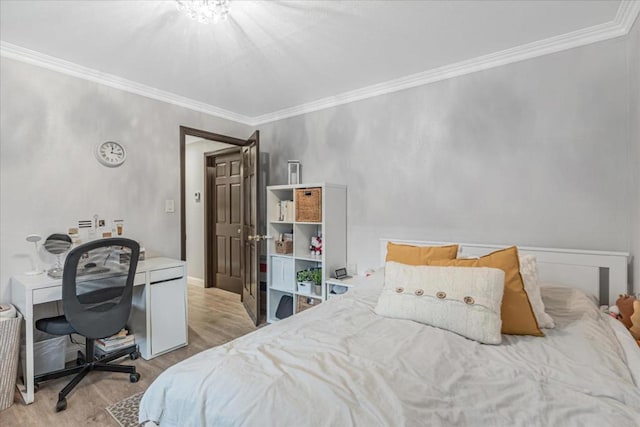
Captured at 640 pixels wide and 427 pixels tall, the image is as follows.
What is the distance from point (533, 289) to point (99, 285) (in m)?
2.68

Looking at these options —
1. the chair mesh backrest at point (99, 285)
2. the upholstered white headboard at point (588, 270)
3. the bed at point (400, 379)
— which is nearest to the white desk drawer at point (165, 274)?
the chair mesh backrest at point (99, 285)

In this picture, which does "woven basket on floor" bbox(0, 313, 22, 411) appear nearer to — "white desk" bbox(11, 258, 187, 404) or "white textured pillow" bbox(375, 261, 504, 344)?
"white desk" bbox(11, 258, 187, 404)

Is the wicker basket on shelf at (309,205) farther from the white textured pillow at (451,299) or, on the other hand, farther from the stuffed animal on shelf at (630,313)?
the stuffed animal on shelf at (630,313)

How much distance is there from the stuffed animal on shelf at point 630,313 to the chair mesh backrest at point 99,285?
9.82 feet

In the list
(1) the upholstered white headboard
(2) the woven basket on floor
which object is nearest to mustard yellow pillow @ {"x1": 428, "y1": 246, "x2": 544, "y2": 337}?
(1) the upholstered white headboard

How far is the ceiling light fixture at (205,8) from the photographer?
5.50 feet

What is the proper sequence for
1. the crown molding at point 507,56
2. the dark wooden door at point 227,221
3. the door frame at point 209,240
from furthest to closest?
the door frame at point 209,240 → the dark wooden door at point 227,221 → the crown molding at point 507,56

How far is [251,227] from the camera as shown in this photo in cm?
349

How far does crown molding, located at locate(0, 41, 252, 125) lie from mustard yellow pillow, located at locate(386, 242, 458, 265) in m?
2.73

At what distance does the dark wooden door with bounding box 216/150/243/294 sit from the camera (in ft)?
15.3

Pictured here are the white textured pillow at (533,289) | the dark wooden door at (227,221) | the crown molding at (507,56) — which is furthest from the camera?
the dark wooden door at (227,221)

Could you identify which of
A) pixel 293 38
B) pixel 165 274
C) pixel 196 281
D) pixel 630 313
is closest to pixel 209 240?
pixel 196 281

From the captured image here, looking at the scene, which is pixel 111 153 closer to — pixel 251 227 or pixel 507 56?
pixel 251 227

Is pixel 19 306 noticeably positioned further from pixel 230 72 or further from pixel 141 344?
pixel 230 72
